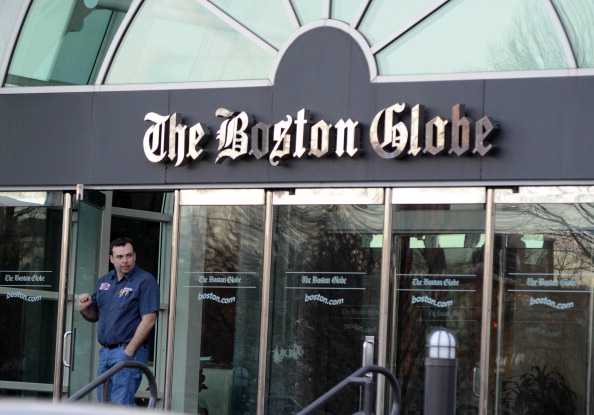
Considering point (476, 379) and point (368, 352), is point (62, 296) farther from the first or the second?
point (476, 379)

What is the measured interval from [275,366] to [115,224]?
2.94 meters

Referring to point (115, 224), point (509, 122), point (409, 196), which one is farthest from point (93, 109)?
point (509, 122)

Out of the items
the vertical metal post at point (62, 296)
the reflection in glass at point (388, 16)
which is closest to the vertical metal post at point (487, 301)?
the reflection in glass at point (388, 16)

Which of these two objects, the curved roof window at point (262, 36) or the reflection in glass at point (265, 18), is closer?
the curved roof window at point (262, 36)

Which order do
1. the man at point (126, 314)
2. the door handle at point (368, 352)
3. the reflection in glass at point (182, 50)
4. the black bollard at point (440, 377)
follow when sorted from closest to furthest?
the black bollard at point (440, 377) < the man at point (126, 314) < the door handle at point (368, 352) < the reflection in glass at point (182, 50)

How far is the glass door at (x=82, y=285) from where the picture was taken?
12039 mm

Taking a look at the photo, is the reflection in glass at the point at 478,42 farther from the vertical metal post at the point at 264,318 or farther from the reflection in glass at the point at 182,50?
the vertical metal post at the point at 264,318

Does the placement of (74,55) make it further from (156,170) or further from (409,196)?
(409,196)

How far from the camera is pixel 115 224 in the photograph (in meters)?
13.2

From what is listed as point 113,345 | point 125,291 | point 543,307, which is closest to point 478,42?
point 543,307

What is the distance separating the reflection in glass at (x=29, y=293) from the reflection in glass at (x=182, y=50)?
1766mm

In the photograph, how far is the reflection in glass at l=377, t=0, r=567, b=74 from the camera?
10.6 meters

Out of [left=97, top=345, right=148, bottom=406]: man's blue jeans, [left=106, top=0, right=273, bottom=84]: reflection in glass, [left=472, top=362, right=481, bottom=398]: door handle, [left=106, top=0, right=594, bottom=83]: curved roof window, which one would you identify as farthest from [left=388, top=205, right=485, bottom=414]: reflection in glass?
[left=97, top=345, right=148, bottom=406]: man's blue jeans

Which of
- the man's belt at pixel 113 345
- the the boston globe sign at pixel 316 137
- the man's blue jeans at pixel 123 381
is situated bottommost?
the man's blue jeans at pixel 123 381
